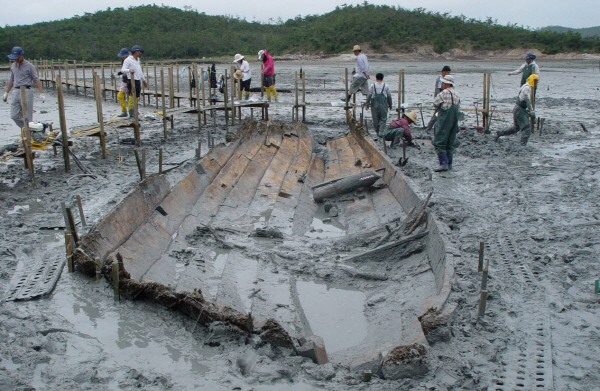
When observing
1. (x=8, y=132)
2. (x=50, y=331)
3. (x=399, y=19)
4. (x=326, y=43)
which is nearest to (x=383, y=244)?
(x=50, y=331)

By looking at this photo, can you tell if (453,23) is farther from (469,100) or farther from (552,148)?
(552,148)

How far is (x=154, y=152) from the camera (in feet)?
34.0

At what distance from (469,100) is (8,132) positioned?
48.6ft

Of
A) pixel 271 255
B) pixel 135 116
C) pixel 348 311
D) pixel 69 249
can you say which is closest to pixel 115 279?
pixel 69 249

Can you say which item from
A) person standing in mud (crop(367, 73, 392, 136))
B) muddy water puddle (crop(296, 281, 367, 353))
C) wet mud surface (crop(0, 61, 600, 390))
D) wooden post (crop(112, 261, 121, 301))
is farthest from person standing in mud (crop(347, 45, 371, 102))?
wooden post (crop(112, 261, 121, 301))

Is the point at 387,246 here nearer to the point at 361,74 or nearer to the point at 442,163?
the point at 442,163

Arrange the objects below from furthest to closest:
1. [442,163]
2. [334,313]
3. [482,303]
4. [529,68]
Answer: [529,68] → [442,163] → [334,313] → [482,303]

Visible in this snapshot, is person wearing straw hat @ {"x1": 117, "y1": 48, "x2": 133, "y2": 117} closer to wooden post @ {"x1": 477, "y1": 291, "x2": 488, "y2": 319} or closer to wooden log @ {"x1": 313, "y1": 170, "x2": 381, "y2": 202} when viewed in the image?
wooden log @ {"x1": 313, "y1": 170, "x2": 381, "y2": 202}

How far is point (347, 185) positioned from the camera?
7.98m

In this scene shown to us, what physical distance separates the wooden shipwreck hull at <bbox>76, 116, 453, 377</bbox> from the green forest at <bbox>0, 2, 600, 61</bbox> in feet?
132

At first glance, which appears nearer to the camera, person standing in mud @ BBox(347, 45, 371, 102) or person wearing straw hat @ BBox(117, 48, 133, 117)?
person wearing straw hat @ BBox(117, 48, 133, 117)

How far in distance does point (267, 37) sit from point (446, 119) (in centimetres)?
5562

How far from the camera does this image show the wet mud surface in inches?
126

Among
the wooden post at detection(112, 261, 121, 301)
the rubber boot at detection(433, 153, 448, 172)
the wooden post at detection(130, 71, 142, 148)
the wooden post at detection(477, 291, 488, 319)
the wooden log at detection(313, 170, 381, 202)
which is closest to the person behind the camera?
the wooden post at detection(477, 291, 488, 319)
